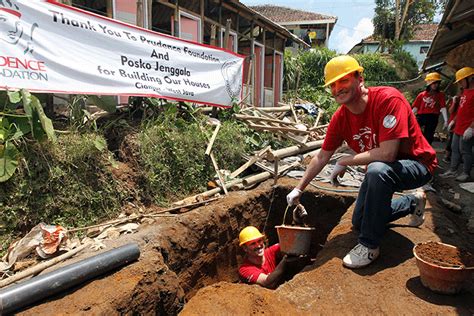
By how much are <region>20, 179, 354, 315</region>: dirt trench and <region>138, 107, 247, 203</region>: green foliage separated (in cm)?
66

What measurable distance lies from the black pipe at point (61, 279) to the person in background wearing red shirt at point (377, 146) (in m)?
2.10

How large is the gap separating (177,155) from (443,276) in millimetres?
4001

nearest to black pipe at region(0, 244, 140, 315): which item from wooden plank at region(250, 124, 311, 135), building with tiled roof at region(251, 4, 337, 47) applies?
wooden plank at region(250, 124, 311, 135)

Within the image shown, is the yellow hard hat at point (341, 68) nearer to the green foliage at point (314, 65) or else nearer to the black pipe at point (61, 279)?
the black pipe at point (61, 279)

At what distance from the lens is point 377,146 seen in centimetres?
309

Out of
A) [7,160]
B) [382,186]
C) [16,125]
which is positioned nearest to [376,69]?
[382,186]

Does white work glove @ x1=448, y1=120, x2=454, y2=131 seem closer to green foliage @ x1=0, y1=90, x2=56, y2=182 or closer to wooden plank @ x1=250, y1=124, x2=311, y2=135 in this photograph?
wooden plank @ x1=250, y1=124, x2=311, y2=135

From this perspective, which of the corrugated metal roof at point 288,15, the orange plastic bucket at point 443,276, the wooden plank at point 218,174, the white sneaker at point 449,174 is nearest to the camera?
the orange plastic bucket at point 443,276

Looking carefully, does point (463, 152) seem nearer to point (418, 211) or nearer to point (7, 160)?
point (418, 211)

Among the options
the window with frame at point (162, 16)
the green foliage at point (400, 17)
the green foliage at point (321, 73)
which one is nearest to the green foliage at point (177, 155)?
the window with frame at point (162, 16)

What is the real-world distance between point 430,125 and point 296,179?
3.45 m

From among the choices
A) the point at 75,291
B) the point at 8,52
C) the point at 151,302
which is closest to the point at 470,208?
the point at 151,302

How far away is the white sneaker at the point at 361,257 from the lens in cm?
303

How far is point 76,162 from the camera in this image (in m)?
4.36
